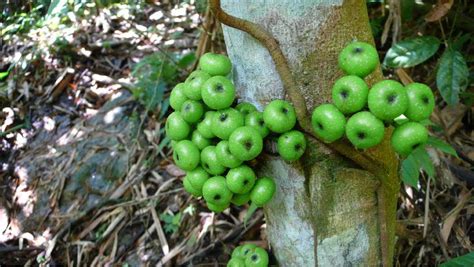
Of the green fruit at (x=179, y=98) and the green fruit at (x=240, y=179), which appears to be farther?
the green fruit at (x=179, y=98)

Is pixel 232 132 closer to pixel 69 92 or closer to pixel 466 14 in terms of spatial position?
pixel 466 14

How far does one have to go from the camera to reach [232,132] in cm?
166

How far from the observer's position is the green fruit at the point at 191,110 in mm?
1767

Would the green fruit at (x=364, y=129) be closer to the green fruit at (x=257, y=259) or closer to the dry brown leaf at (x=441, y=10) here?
the green fruit at (x=257, y=259)

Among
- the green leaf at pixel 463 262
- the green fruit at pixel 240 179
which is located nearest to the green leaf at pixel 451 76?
the green leaf at pixel 463 262

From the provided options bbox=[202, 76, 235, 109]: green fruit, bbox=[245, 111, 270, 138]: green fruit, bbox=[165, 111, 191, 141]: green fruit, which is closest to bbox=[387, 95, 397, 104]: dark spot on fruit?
bbox=[245, 111, 270, 138]: green fruit

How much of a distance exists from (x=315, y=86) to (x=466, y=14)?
2.70m

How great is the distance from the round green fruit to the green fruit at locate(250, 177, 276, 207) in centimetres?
39

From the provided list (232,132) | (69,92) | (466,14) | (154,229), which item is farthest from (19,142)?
(466,14)

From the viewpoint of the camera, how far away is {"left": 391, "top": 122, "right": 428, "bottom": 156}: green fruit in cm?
154

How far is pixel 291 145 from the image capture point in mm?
1649

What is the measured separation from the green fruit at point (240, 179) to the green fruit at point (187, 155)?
0.15m

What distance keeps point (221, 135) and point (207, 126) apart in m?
0.10

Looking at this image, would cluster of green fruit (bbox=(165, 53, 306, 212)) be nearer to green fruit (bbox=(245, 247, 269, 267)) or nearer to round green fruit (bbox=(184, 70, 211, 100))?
round green fruit (bbox=(184, 70, 211, 100))
